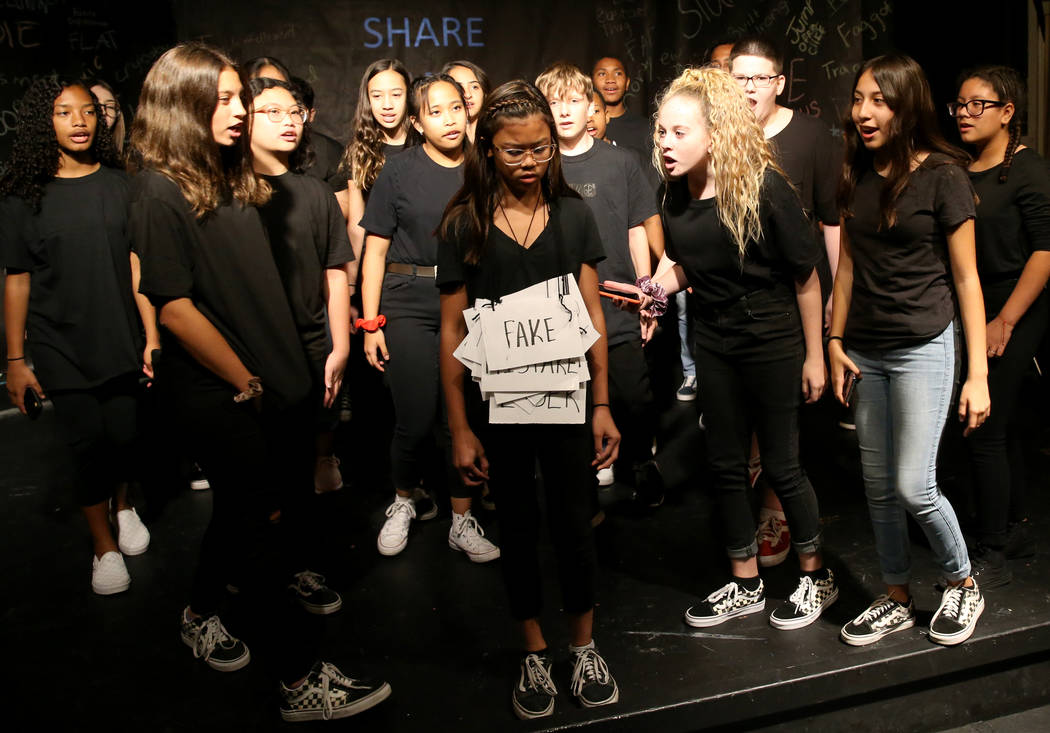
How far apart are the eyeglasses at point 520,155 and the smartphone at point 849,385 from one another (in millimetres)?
Answer: 1035

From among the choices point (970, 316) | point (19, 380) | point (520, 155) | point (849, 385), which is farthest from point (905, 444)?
point (19, 380)

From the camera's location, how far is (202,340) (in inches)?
76.6

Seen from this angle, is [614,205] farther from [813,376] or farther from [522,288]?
[522,288]

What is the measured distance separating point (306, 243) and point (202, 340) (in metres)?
0.65

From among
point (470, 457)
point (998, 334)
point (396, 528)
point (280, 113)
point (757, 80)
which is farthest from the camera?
point (396, 528)

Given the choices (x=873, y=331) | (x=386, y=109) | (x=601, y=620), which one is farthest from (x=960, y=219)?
(x=386, y=109)

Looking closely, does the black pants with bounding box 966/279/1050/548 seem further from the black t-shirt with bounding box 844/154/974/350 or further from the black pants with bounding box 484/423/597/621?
the black pants with bounding box 484/423/597/621

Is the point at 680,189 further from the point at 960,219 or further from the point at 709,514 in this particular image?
the point at 709,514

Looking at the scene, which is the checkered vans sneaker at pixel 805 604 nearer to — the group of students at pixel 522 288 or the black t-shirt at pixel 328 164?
the group of students at pixel 522 288

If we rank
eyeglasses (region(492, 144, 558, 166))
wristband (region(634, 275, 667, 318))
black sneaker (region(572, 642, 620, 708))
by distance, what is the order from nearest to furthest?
eyeglasses (region(492, 144, 558, 166)) → black sneaker (region(572, 642, 620, 708)) → wristband (region(634, 275, 667, 318))

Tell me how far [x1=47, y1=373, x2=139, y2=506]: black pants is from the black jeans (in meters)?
1.90

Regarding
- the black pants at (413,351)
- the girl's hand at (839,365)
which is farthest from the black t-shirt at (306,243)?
the girl's hand at (839,365)

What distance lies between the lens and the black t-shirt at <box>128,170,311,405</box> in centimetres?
190

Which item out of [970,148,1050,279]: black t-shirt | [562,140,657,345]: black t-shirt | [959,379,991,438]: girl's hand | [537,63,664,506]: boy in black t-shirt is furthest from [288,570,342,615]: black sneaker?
[970,148,1050,279]: black t-shirt
